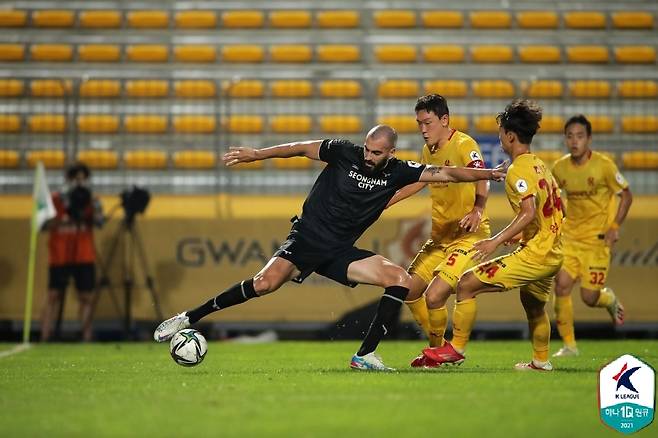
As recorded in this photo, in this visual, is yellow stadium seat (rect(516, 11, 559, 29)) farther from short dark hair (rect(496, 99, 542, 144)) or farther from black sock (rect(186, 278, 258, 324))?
black sock (rect(186, 278, 258, 324))

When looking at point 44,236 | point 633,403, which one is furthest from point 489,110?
point 633,403

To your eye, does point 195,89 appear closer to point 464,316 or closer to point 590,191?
point 590,191

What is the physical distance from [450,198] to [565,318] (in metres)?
2.78

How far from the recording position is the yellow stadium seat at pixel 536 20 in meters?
20.9

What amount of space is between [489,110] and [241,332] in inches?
198

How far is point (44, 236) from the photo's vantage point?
16.2 m

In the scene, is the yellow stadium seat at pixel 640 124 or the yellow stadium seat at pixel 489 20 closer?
the yellow stadium seat at pixel 640 124

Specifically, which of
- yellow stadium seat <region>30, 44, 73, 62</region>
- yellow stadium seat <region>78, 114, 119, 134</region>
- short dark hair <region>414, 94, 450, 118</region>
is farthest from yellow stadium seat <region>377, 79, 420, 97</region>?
short dark hair <region>414, 94, 450, 118</region>

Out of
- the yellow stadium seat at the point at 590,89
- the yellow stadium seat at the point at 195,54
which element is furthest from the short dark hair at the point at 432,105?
the yellow stadium seat at the point at 195,54

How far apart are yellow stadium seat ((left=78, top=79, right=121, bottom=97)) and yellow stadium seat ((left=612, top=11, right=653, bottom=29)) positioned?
29.8ft

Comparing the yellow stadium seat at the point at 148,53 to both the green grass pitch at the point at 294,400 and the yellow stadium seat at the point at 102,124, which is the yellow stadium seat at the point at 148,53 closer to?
the yellow stadium seat at the point at 102,124

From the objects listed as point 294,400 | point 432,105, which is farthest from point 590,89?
point 294,400

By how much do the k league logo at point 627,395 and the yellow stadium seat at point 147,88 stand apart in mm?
11675

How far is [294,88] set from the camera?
59.7 ft
